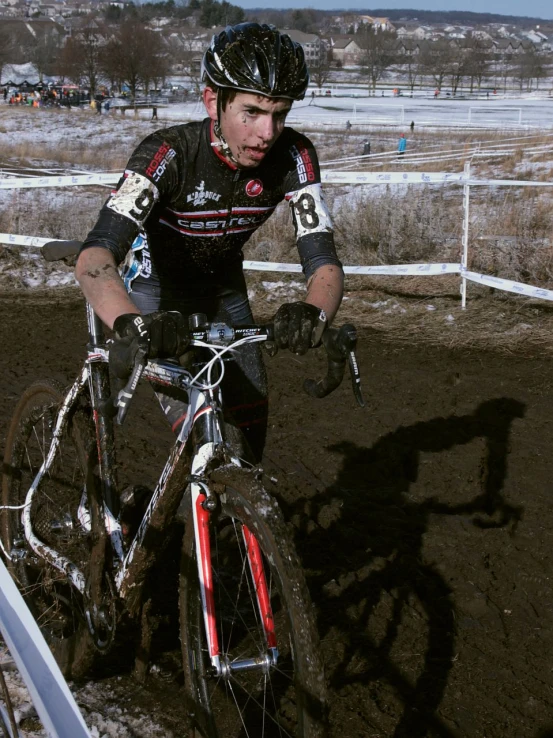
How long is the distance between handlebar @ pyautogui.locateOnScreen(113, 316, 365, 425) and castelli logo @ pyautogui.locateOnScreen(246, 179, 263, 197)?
0.98m

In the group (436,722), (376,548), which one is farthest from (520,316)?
(436,722)

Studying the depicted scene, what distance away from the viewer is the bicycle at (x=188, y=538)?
242cm

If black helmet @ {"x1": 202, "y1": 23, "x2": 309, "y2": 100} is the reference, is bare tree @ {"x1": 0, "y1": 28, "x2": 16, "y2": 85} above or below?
above

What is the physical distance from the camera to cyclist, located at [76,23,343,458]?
281cm

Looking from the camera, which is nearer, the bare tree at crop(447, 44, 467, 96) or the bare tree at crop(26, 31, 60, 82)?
the bare tree at crop(447, 44, 467, 96)

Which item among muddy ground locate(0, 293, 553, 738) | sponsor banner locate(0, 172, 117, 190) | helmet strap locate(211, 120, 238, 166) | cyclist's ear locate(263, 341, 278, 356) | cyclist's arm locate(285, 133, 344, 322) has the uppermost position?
helmet strap locate(211, 120, 238, 166)

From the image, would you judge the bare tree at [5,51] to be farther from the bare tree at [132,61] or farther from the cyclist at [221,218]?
the cyclist at [221,218]

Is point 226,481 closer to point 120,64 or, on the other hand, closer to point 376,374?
point 376,374

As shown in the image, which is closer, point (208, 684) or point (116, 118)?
point (208, 684)

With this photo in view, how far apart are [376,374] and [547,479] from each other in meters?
2.43

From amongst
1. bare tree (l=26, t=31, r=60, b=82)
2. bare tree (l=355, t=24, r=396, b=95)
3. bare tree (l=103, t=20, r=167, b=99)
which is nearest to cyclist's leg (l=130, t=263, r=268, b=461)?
bare tree (l=103, t=20, r=167, b=99)

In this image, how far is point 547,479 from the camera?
5523mm

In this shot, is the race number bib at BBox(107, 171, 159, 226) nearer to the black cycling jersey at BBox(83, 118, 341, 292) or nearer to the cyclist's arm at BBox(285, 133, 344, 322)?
the black cycling jersey at BBox(83, 118, 341, 292)

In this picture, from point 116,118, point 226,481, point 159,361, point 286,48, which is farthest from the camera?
point 116,118
